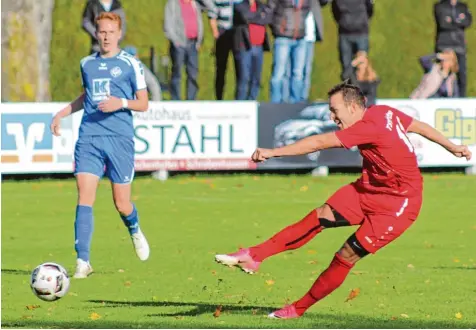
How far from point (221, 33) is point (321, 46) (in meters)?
9.57

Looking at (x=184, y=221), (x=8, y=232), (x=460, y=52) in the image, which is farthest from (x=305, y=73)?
(x=8, y=232)

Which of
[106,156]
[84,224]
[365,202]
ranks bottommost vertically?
[84,224]

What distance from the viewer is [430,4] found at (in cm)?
3388

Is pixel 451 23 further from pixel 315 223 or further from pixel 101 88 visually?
pixel 315 223

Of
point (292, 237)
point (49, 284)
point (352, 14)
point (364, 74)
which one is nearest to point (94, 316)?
point (49, 284)

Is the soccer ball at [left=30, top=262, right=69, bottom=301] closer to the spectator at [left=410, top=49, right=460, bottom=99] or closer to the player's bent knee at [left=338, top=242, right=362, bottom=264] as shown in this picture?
the player's bent knee at [left=338, top=242, right=362, bottom=264]

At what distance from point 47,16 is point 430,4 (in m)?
11.0

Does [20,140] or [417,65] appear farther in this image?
[417,65]

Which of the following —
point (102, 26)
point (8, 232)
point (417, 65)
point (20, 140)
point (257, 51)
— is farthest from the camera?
point (417, 65)

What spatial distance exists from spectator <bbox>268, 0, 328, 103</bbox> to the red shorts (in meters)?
12.4

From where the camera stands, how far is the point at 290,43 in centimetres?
2275

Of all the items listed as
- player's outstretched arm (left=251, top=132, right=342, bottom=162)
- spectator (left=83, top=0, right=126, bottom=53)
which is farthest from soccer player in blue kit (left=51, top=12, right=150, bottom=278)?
spectator (left=83, top=0, right=126, bottom=53)

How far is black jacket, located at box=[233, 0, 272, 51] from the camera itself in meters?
22.4

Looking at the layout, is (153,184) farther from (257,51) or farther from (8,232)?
(8,232)
